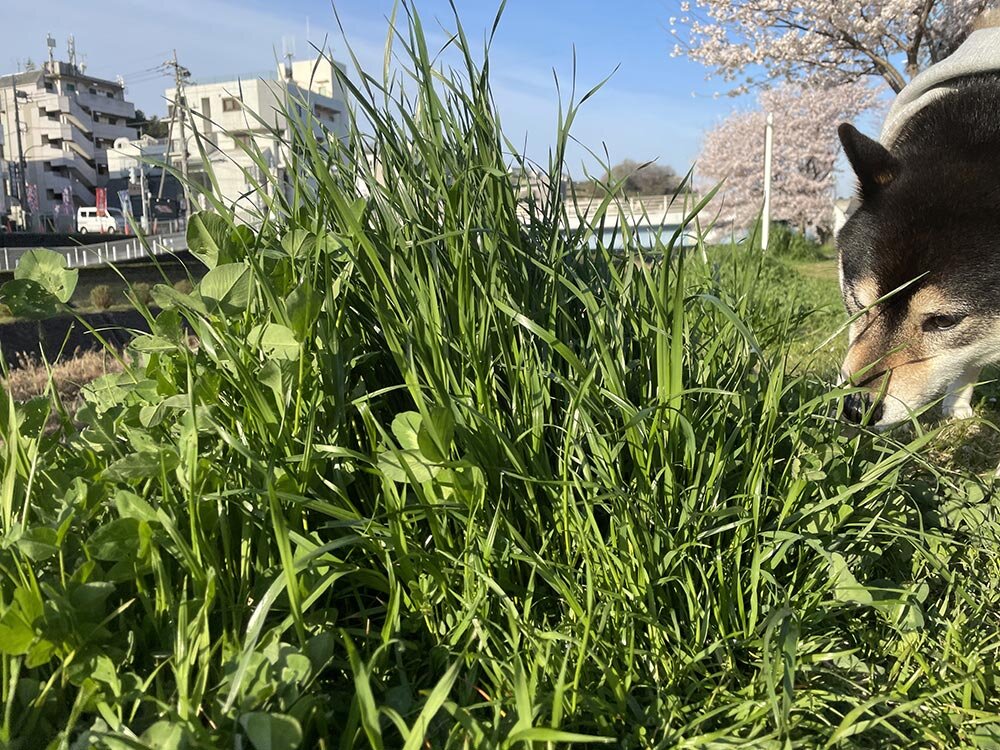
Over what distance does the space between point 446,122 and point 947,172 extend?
189cm

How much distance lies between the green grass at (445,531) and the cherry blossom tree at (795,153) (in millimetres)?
25116

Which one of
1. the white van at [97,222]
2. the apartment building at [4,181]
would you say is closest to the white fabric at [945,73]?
the white van at [97,222]

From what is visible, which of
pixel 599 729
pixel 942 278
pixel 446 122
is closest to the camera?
pixel 599 729

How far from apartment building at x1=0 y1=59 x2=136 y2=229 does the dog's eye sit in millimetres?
57372

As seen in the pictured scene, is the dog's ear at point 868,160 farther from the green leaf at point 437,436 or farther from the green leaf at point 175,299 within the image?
the green leaf at point 175,299

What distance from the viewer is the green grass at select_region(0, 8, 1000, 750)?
83 cm

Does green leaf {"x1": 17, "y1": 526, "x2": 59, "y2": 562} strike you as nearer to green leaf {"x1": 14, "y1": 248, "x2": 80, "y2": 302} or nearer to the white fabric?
green leaf {"x1": 14, "y1": 248, "x2": 80, "y2": 302}

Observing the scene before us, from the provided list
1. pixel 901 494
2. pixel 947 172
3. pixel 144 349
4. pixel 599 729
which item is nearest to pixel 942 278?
pixel 947 172

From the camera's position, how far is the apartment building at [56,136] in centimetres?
5022

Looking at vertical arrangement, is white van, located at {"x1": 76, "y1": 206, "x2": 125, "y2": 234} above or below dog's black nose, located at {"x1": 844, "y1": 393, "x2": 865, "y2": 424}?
above

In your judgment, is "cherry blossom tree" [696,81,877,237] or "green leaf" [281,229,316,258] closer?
"green leaf" [281,229,316,258]

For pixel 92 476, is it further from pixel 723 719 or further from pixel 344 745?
pixel 723 719

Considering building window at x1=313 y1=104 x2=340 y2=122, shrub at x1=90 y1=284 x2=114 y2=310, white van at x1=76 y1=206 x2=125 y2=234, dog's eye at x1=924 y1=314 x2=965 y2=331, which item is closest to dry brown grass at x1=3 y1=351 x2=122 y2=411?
building window at x1=313 y1=104 x2=340 y2=122

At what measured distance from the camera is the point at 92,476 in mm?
1136
